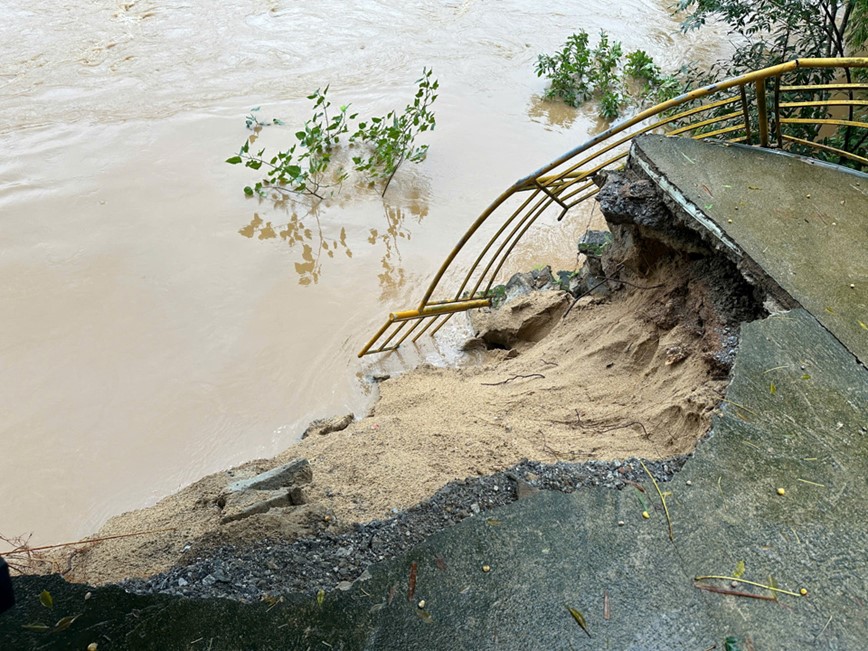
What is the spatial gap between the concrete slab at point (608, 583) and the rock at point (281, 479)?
80cm

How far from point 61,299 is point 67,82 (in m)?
4.04

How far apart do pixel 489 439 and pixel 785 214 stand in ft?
5.70

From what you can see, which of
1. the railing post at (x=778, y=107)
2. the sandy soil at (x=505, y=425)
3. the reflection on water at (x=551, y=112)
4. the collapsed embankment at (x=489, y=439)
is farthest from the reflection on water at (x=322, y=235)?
the railing post at (x=778, y=107)

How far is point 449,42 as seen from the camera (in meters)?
10.2

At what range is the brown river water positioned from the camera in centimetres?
480

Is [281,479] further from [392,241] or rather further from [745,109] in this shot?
[392,241]

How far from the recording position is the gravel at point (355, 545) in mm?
2092

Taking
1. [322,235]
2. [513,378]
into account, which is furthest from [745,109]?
[322,235]

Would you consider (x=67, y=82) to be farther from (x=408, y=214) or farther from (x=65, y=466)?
(x=65, y=466)

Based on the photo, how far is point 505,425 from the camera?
3.30 metres

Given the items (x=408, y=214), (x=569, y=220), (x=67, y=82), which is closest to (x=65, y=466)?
(x=408, y=214)

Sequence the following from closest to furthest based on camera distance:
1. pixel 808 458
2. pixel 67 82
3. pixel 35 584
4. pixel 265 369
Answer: pixel 35 584
pixel 808 458
pixel 265 369
pixel 67 82

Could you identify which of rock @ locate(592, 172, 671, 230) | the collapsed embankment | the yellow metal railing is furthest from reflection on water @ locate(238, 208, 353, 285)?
rock @ locate(592, 172, 671, 230)

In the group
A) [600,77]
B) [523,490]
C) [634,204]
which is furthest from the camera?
[600,77]
